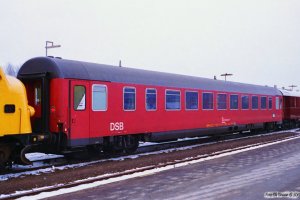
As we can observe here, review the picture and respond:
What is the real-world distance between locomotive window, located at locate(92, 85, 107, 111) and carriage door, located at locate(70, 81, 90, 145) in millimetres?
318

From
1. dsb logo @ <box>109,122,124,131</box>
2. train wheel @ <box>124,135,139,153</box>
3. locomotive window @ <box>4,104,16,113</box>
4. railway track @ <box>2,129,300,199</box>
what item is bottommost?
railway track @ <box>2,129,300,199</box>

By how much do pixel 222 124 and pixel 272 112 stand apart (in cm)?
820

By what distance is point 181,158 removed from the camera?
44.9ft

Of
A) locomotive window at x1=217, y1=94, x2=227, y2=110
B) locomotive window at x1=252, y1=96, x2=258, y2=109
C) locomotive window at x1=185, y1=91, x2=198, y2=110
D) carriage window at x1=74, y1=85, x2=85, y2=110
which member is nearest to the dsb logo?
carriage window at x1=74, y1=85, x2=85, y2=110

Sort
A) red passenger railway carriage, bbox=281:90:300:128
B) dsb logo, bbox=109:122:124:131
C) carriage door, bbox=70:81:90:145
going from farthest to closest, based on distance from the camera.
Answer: red passenger railway carriage, bbox=281:90:300:128 < dsb logo, bbox=109:122:124:131 < carriage door, bbox=70:81:90:145

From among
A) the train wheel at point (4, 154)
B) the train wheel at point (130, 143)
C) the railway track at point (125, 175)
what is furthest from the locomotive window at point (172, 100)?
the train wheel at point (4, 154)

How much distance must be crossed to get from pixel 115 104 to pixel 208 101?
23.6 feet

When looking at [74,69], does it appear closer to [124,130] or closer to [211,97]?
[124,130]

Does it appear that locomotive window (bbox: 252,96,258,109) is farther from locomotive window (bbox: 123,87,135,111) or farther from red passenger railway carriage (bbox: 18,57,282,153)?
locomotive window (bbox: 123,87,135,111)

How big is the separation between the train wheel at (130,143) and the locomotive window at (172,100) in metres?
2.28

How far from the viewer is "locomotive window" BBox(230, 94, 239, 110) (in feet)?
74.0

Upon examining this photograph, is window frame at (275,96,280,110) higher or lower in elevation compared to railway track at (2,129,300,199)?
higher

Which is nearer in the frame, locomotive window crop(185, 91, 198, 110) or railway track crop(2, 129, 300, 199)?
railway track crop(2, 129, 300, 199)

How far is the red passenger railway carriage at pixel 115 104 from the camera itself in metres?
12.2
